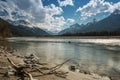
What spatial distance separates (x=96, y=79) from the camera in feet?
54.8

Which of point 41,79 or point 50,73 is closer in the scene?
point 41,79

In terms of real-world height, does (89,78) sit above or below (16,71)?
below

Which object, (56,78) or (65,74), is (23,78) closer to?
(56,78)

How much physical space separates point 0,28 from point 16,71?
7180 inches

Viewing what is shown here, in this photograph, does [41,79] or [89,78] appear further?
[89,78]

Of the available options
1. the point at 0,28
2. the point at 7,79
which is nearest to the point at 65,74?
the point at 7,79

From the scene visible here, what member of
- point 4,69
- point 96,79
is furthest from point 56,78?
point 4,69

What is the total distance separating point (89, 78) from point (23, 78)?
5.97m

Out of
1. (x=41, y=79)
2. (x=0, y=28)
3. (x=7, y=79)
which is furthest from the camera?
(x=0, y=28)

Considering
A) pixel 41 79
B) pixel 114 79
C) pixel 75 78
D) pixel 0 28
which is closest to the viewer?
pixel 41 79

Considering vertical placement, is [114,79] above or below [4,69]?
below

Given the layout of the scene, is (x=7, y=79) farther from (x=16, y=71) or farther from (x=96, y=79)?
(x=96, y=79)

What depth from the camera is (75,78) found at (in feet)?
53.9

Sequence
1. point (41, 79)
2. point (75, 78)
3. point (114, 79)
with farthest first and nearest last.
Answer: point (114, 79), point (75, 78), point (41, 79)
